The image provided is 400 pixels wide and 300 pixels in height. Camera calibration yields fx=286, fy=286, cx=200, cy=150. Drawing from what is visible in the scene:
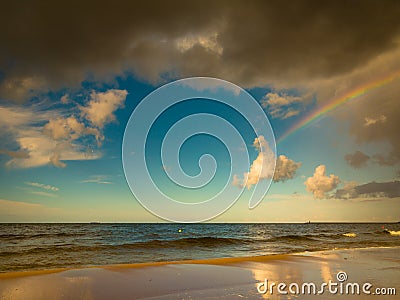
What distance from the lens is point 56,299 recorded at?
6188 mm

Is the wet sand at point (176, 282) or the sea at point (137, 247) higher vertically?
the wet sand at point (176, 282)

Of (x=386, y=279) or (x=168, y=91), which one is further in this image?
(x=168, y=91)

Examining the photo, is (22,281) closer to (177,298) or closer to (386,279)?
(177,298)

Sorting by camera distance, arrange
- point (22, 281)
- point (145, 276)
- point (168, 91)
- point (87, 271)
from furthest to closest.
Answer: point (168, 91), point (87, 271), point (145, 276), point (22, 281)

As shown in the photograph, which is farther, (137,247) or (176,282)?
(137,247)

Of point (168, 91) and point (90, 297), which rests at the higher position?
point (168, 91)

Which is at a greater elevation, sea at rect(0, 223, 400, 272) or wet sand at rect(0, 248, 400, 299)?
wet sand at rect(0, 248, 400, 299)

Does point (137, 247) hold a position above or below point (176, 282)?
below

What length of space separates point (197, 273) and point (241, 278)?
1628 mm

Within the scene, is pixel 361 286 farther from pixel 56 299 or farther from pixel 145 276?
pixel 56 299

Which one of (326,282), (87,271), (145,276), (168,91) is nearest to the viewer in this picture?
(326,282)

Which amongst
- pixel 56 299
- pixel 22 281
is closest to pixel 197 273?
pixel 56 299

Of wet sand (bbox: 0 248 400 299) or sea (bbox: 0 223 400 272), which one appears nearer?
wet sand (bbox: 0 248 400 299)

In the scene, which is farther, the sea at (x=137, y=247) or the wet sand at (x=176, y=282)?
the sea at (x=137, y=247)
